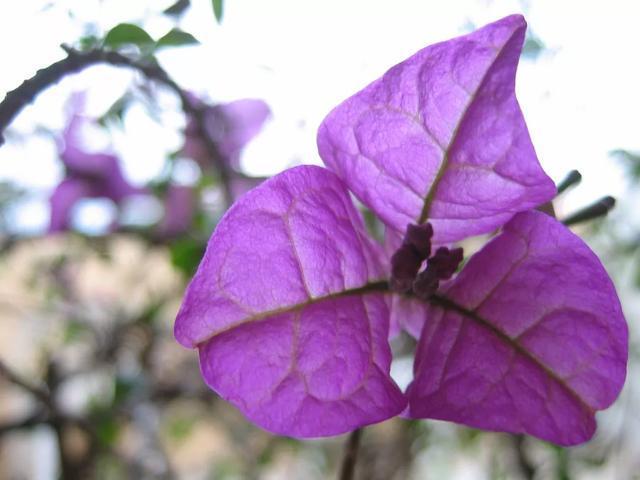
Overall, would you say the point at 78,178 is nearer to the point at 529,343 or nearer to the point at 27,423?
the point at 27,423

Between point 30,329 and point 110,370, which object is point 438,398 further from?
point 30,329

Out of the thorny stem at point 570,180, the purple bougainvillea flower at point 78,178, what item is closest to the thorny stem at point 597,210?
the thorny stem at point 570,180

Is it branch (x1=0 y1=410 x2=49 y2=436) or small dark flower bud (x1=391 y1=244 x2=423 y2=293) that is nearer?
small dark flower bud (x1=391 y1=244 x2=423 y2=293)

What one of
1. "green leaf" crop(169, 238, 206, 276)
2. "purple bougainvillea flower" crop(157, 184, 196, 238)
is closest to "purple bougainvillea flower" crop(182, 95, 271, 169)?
"purple bougainvillea flower" crop(157, 184, 196, 238)

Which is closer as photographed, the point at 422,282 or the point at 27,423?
the point at 422,282

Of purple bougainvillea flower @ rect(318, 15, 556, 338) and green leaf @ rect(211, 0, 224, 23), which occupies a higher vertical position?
green leaf @ rect(211, 0, 224, 23)

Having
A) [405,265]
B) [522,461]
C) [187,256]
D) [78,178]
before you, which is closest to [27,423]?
[78,178]

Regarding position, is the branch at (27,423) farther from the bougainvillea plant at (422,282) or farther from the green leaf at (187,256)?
the bougainvillea plant at (422,282)

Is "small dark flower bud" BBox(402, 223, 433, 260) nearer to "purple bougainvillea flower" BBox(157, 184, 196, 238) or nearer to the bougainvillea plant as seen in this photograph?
the bougainvillea plant
